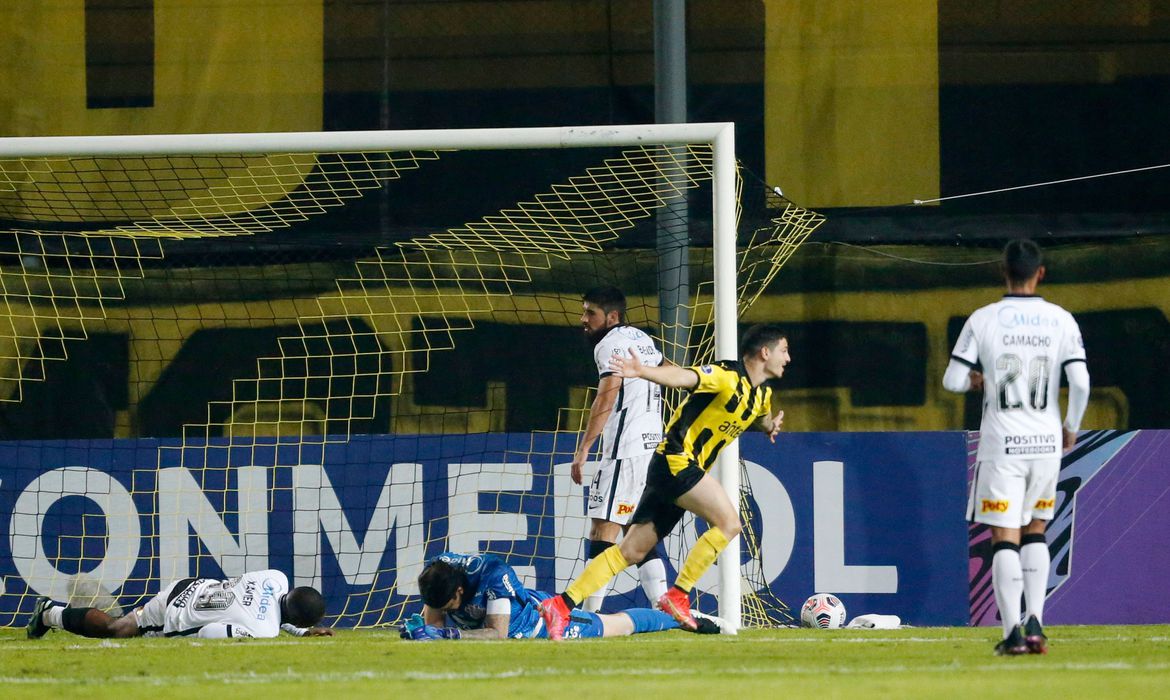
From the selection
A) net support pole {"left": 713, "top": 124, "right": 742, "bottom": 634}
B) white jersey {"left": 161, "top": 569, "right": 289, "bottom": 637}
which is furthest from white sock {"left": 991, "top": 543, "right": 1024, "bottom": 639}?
white jersey {"left": 161, "top": 569, "right": 289, "bottom": 637}

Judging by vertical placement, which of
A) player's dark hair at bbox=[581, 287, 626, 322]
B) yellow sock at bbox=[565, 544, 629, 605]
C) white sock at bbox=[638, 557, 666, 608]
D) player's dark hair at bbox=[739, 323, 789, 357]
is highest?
player's dark hair at bbox=[581, 287, 626, 322]

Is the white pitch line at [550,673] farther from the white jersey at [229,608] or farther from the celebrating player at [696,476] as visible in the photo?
the white jersey at [229,608]

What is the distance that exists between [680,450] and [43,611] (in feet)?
10.9

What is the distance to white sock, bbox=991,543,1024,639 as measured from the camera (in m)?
5.68

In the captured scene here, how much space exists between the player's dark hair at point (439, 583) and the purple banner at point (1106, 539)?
3323 millimetres

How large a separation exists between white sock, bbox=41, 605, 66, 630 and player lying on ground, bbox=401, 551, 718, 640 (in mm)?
1832

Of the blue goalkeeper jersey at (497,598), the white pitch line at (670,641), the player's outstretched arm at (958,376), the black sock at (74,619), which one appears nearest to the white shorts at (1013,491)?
the player's outstretched arm at (958,376)

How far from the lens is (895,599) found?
859 centimetres

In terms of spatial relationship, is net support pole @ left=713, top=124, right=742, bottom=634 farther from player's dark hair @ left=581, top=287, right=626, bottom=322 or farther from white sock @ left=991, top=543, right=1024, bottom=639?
white sock @ left=991, top=543, right=1024, bottom=639

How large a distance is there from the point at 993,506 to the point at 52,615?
4.65m

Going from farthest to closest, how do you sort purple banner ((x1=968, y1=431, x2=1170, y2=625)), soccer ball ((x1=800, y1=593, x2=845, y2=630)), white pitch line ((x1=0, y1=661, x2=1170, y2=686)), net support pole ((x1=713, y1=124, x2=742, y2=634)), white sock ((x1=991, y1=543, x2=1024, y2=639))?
purple banner ((x1=968, y1=431, x2=1170, y2=625)) < soccer ball ((x1=800, y1=593, x2=845, y2=630)) < net support pole ((x1=713, y1=124, x2=742, y2=634)) < white sock ((x1=991, y1=543, x2=1024, y2=639)) < white pitch line ((x1=0, y1=661, x2=1170, y2=686))

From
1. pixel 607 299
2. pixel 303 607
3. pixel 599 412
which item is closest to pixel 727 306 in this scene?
pixel 607 299

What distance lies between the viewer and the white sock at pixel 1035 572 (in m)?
5.82

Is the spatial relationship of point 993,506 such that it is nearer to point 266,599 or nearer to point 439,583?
point 439,583
